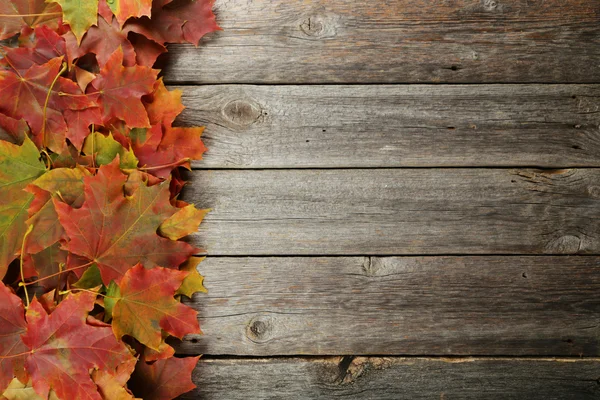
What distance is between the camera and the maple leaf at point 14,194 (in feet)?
2.75

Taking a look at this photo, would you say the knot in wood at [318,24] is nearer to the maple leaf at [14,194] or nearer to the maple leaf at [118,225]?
the maple leaf at [118,225]

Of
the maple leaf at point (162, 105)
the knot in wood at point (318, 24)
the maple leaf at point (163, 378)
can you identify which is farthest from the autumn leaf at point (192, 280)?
the knot in wood at point (318, 24)

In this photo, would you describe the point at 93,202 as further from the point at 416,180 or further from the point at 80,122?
the point at 416,180

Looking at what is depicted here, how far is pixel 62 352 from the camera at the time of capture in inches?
32.2

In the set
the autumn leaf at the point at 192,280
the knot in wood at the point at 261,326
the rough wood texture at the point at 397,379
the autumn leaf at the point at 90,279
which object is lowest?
the rough wood texture at the point at 397,379

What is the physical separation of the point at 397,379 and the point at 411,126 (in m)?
0.50

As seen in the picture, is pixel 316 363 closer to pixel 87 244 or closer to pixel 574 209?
pixel 87 244

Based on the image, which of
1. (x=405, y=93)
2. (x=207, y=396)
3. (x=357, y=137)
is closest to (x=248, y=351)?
(x=207, y=396)

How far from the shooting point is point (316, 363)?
1.00 metres

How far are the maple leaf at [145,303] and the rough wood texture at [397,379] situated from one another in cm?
20

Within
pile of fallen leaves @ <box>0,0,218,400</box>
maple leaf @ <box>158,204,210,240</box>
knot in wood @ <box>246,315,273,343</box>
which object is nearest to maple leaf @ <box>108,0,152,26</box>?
pile of fallen leaves @ <box>0,0,218,400</box>

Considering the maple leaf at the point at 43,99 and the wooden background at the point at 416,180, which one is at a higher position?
the maple leaf at the point at 43,99

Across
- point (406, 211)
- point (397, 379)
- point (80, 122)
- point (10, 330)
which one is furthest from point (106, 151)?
point (397, 379)

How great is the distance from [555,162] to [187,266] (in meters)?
0.73
